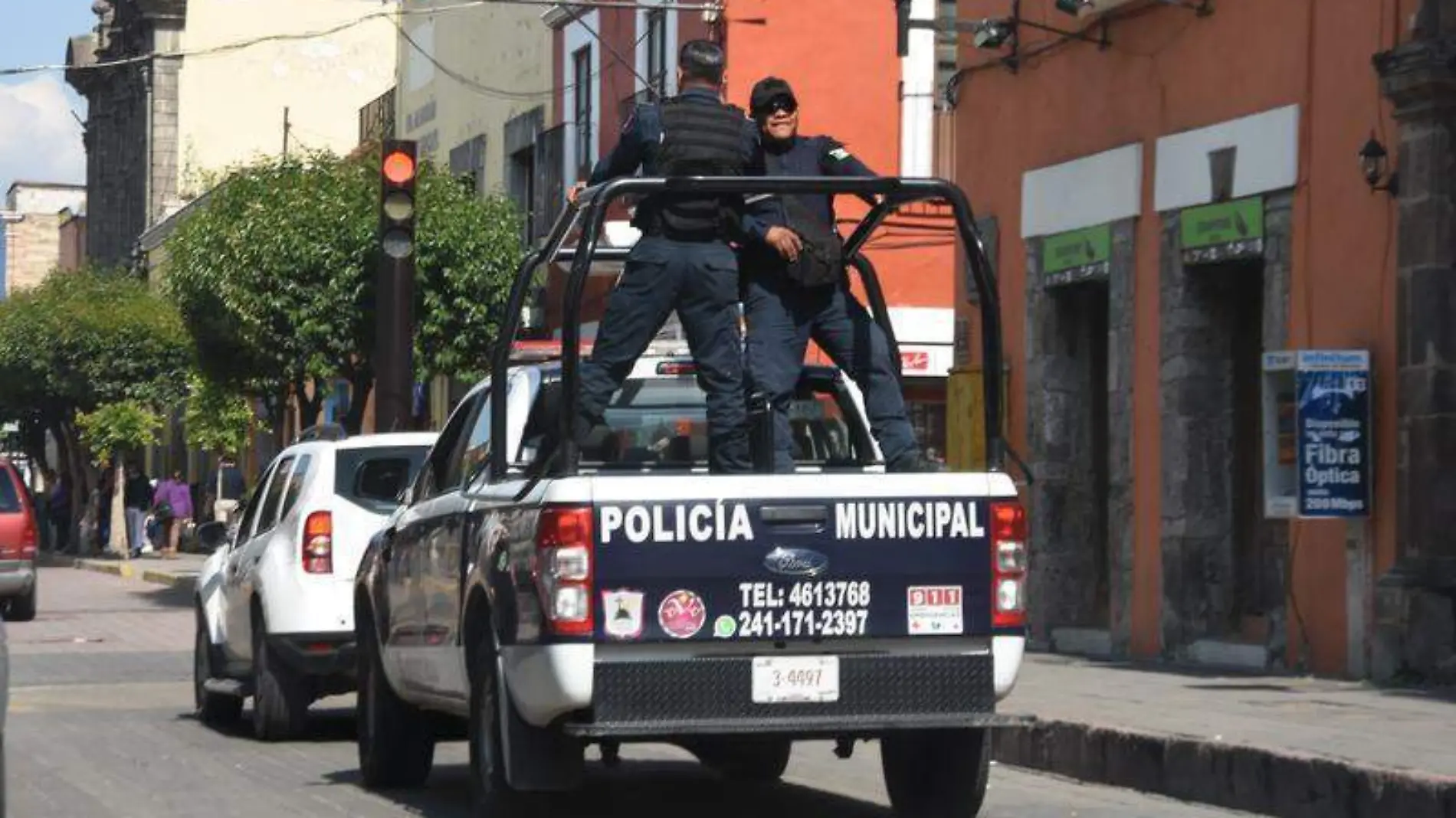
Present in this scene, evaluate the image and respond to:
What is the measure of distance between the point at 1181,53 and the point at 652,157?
34.8ft

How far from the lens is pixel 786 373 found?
34.2 ft

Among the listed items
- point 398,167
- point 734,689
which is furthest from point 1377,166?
point 734,689

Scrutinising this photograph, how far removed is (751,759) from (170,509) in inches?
1696

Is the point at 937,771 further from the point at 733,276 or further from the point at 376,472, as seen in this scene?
the point at 376,472

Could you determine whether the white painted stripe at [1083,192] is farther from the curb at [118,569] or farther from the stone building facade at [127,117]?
the stone building facade at [127,117]

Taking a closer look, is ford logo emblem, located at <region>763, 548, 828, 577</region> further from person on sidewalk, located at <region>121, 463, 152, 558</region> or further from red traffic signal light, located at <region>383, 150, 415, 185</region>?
person on sidewalk, located at <region>121, 463, 152, 558</region>

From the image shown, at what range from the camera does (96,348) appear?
5884 centimetres

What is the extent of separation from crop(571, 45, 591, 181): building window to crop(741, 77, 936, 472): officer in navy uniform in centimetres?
2608

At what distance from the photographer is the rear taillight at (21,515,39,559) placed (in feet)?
101

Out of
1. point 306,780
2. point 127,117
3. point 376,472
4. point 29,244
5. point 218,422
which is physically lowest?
point 306,780

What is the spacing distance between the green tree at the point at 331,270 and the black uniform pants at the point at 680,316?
2453cm

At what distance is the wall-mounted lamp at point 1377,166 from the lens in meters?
17.2

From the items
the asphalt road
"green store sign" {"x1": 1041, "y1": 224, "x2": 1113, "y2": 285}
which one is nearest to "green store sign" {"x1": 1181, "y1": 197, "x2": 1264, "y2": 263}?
"green store sign" {"x1": 1041, "y1": 224, "x2": 1113, "y2": 285}

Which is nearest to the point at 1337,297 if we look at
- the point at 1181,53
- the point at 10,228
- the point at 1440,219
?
the point at 1440,219
